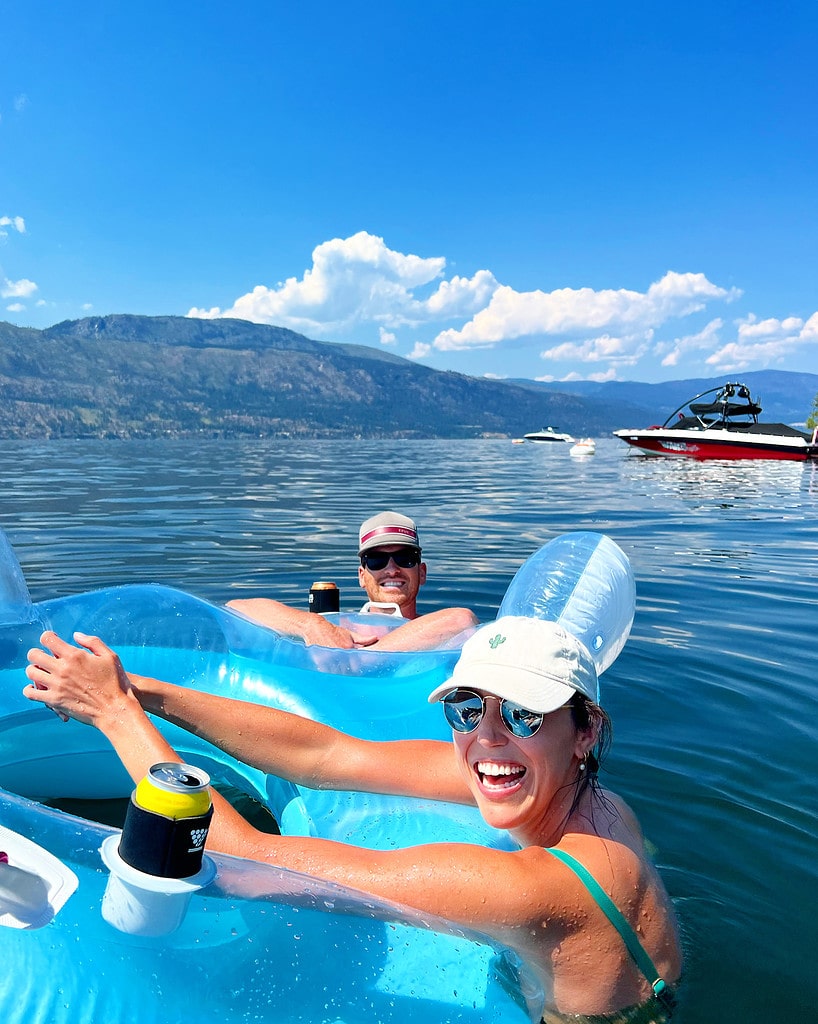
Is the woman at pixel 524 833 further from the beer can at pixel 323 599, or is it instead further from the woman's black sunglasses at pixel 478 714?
the beer can at pixel 323 599

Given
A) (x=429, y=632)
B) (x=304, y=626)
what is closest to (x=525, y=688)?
(x=429, y=632)

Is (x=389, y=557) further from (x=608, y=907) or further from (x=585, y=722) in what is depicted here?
(x=608, y=907)

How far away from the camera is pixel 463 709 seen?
2.08 m

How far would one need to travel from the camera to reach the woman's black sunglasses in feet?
6.48

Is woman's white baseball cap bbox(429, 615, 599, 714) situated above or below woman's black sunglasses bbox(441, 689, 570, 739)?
above

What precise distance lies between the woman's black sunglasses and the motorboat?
114 ft

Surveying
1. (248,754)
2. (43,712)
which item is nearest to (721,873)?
(248,754)

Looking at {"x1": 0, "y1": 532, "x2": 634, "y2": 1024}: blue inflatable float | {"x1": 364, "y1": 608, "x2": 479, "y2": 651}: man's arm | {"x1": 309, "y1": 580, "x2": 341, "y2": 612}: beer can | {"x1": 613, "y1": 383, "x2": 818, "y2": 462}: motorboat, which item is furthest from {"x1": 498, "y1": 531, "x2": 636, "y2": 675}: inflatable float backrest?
{"x1": 613, "y1": 383, "x2": 818, "y2": 462}: motorboat

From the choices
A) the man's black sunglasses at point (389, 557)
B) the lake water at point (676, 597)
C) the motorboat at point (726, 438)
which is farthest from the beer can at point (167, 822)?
the motorboat at point (726, 438)

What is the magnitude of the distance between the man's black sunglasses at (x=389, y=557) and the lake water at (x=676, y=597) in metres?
1.37

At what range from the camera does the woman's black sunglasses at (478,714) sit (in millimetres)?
1977

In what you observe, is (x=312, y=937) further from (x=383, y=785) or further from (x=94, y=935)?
(x=383, y=785)

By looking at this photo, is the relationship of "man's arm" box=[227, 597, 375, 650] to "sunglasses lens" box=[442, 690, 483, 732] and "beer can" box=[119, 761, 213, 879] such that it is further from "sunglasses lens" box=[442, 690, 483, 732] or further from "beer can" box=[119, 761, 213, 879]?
"beer can" box=[119, 761, 213, 879]

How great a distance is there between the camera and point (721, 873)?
316 centimetres
